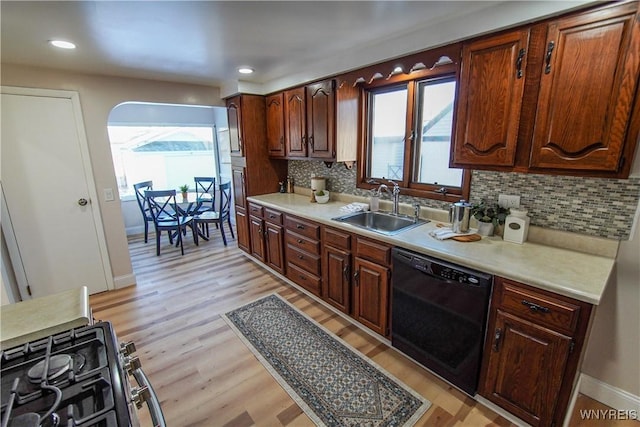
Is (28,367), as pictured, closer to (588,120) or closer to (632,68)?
(588,120)

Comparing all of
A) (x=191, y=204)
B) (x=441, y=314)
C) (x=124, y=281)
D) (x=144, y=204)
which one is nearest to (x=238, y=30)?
(x=441, y=314)

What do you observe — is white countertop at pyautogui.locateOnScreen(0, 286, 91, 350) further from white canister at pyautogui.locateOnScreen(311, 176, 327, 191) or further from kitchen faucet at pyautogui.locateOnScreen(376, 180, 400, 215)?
white canister at pyautogui.locateOnScreen(311, 176, 327, 191)

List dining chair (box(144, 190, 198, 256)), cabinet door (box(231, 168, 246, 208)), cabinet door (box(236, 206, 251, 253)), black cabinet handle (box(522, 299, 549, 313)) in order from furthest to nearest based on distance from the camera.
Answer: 1. dining chair (box(144, 190, 198, 256))
2. cabinet door (box(236, 206, 251, 253))
3. cabinet door (box(231, 168, 246, 208))
4. black cabinet handle (box(522, 299, 549, 313))

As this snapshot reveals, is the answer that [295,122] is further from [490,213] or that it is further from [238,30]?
[490,213]

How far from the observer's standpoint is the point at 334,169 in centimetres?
334

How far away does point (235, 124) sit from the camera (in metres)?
3.65

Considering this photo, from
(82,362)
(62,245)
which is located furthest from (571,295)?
(62,245)

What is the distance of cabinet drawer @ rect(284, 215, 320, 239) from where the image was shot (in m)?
2.72

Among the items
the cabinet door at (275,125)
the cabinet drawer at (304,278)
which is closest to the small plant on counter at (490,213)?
the cabinet drawer at (304,278)

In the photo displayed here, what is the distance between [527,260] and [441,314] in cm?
58

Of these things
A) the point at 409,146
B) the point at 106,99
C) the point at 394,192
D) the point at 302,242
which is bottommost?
the point at 302,242

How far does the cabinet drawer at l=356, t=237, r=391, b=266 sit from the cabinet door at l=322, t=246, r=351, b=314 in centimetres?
16

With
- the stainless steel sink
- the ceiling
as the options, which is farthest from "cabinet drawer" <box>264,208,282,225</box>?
the ceiling

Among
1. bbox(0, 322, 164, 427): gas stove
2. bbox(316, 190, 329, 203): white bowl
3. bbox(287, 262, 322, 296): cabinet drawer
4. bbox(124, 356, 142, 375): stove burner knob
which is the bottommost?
bbox(287, 262, 322, 296): cabinet drawer
